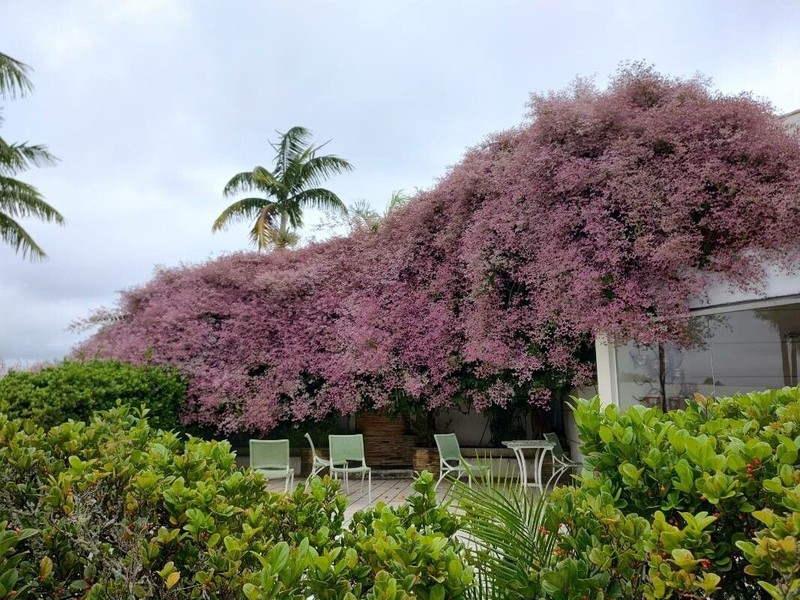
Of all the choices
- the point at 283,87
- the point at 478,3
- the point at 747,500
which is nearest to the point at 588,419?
the point at 747,500

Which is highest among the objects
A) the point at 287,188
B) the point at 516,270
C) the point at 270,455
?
the point at 287,188

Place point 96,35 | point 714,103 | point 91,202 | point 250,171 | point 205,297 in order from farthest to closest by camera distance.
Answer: point 250,171, point 205,297, point 91,202, point 96,35, point 714,103

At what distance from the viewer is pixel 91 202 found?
8.50 meters

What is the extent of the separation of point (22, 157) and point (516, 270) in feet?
63.0

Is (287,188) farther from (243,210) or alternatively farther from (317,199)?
(243,210)

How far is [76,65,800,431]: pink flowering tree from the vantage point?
17.4 ft

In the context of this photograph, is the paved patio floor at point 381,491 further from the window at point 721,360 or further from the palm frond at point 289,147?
the palm frond at point 289,147

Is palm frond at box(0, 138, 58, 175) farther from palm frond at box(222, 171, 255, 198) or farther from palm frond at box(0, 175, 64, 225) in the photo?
palm frond at box(222, 171, 255, 198)

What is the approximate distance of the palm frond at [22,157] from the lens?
55.9 ft

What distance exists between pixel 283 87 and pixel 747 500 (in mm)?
9154

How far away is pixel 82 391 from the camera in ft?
22.6

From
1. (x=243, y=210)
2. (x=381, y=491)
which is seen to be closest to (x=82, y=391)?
(x=381, y=491)

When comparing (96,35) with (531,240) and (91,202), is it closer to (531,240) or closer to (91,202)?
(91,202)

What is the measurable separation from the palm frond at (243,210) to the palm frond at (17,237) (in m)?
7.68
